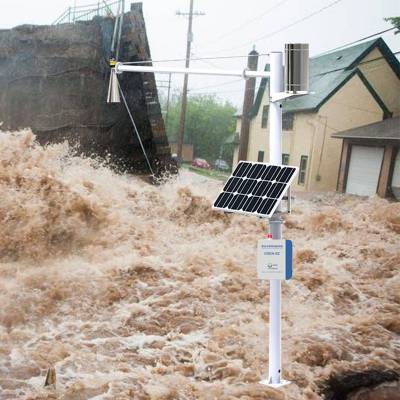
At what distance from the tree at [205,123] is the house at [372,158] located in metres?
1.23

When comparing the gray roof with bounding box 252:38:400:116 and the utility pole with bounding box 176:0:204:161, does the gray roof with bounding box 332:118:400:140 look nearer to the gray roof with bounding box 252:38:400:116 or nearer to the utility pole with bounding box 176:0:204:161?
the gray roof with bounding box 252:38:400:116

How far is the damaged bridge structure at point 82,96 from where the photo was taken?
8.08 metres

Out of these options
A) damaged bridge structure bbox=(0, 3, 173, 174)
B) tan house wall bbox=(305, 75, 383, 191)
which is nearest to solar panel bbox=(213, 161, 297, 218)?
tan house wall bbox=(305, 75, 383, 191)

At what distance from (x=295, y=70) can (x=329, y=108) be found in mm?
3435

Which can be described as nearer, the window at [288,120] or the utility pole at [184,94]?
the window at [288,120]

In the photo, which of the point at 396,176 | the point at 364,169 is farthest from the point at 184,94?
the point at 396,176

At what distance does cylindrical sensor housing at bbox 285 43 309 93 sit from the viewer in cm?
395

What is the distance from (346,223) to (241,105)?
6.21 ft

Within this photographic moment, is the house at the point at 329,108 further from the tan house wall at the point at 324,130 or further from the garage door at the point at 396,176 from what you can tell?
the garage door at the point at 396,176

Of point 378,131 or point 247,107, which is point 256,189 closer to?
point 247,107

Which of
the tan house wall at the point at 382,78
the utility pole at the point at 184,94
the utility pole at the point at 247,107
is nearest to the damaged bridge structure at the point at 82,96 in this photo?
the utility pole at the point at 184,94

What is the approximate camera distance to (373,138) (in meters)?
7.41

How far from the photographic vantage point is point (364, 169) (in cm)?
734

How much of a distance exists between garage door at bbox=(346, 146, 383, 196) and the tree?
1.35 metres
